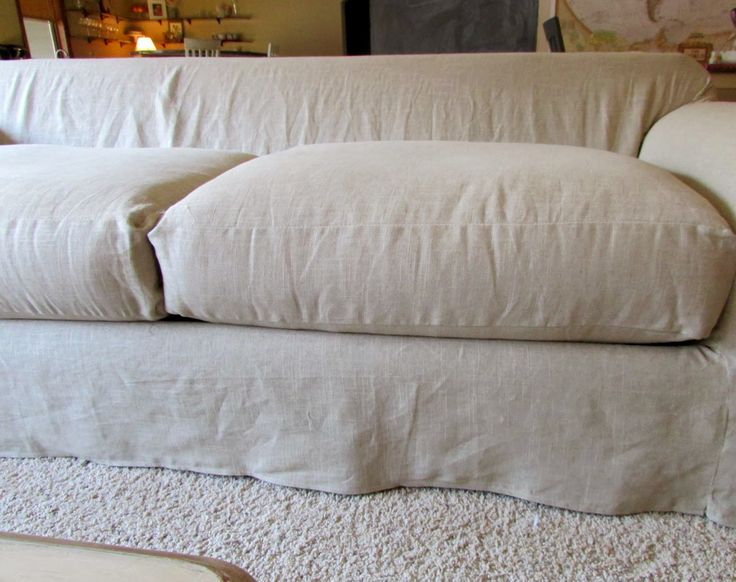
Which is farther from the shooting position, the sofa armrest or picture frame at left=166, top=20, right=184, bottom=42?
picture frame at left=166, top=20, right=184, bottom=42

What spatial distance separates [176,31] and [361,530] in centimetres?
605

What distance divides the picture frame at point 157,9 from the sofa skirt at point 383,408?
5.59 metres

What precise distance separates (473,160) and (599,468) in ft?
1.65

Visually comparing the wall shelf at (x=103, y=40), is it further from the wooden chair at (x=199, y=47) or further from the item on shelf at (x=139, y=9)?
the wooden chair at (x=199, y=47)

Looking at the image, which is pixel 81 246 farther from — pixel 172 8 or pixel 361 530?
pixel 172 8

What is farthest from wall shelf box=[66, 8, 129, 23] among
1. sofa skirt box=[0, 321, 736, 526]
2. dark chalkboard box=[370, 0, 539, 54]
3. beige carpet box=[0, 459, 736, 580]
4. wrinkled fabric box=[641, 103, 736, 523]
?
wrinkled fabric box=[641, 103, 736, 523]

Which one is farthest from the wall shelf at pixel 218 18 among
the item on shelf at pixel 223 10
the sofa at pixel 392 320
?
the sofa at pixel 392 320

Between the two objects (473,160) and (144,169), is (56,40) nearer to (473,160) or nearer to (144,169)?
(144,169)

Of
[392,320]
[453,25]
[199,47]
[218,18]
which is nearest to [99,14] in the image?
[218,18]

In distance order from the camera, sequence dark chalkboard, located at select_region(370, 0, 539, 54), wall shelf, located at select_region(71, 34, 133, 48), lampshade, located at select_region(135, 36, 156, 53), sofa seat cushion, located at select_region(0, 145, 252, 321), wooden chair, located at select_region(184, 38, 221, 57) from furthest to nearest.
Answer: lampshade, located at select_region(135, 36, 156, 53) → wall shelf, located at select_region(71, 34, 133, 48) → wooden chair, located at select_region(184, 38, 221, 57) → dark chalkboard, located at select_region(370, 0, 539, 54) → sofa seat cushion, located at select_region(0, 145, 252, 321)

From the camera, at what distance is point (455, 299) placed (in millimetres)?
683

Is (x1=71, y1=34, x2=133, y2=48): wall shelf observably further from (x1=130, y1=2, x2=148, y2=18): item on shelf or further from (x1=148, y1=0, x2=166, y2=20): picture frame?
(x1=148, y1=0, x2=166, y2=20): picture frame

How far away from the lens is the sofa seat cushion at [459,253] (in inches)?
25.1

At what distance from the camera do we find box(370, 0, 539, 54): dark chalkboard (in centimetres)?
276
